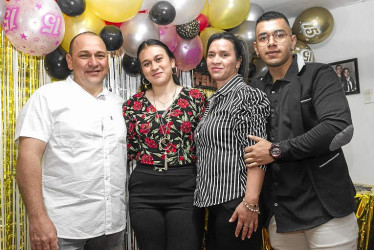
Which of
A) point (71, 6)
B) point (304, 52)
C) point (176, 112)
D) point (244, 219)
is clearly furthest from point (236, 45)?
point (304, 52)

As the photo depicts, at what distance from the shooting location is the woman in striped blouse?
4.76ft

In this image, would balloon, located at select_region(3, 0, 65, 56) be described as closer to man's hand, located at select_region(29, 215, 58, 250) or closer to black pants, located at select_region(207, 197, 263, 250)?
man's hand, located at select_region(29, 215, 58, 250)

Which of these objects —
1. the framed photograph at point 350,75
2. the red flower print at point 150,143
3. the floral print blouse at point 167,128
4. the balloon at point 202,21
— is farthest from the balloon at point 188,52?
the framed photograph at point 350,75

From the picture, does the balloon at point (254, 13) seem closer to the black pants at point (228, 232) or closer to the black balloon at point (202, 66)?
the black balloon at point (202, 66)

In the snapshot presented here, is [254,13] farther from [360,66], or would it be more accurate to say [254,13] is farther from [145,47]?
[145,47]

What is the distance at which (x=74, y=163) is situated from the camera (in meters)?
1.57

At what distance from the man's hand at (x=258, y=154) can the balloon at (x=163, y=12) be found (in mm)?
1230

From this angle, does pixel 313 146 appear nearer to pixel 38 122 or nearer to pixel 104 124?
pixel 104 124

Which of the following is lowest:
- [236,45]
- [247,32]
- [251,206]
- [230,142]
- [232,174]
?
[251,206]

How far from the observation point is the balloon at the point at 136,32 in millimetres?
2334

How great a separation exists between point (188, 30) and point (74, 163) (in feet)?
4.85

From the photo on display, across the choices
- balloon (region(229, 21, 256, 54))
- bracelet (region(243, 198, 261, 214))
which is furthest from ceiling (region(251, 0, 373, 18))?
bracelet (region(243, 198, 261, 214))

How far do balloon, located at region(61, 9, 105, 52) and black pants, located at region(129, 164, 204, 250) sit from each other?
1078 mm

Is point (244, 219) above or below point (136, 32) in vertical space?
below
